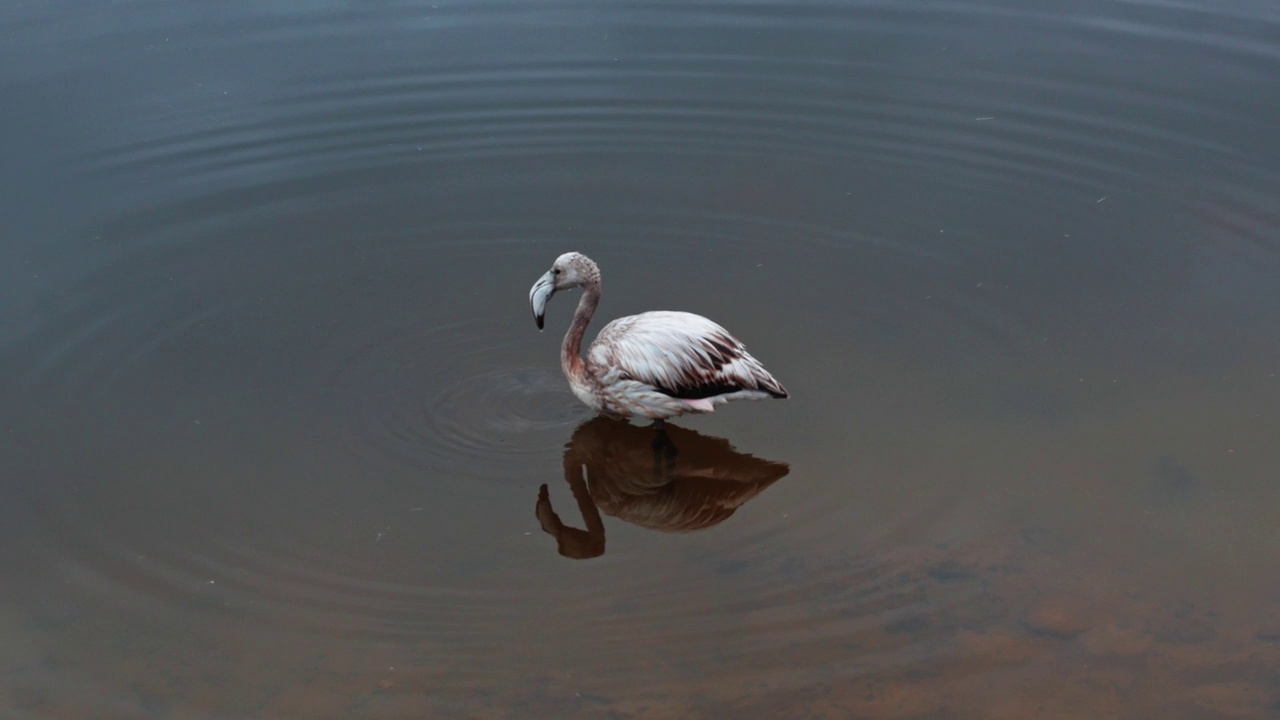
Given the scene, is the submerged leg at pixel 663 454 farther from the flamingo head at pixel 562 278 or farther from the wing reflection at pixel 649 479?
the flamingo head at pixel 562 278

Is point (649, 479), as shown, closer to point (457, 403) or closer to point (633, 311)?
point (457, 403)

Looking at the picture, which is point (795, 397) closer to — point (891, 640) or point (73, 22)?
point (891, 640)

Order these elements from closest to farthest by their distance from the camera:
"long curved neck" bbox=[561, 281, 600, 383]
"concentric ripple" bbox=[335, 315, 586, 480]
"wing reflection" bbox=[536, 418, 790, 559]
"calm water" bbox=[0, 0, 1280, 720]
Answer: "calm water" bbox=[0, 0, 1280, 720]
"wing reflection" bbox=[536, 418, 790, 559]
"concentric ripple" bbox=[335, 315, 586, 480]
"long curved neck" bbox=[561, 281, 600, 383]

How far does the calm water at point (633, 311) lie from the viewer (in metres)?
5.68

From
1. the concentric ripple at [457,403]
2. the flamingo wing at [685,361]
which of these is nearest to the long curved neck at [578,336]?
the flamingo wing at [685,361]

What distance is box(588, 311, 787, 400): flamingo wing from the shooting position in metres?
6.96

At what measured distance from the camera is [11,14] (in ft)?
39.7

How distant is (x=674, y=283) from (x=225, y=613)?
149 inches

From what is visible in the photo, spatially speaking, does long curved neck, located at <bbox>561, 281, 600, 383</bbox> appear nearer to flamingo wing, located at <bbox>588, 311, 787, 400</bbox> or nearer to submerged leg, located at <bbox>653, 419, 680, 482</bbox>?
flamingo wing, located at <bbox>588, 311, 787, 400</bbox>

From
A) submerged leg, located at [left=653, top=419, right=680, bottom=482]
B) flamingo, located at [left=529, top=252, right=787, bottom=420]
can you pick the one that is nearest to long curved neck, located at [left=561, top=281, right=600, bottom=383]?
flamingo, located at [left=529, top=252, right=787, bottom=420]

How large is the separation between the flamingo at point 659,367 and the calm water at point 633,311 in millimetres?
311

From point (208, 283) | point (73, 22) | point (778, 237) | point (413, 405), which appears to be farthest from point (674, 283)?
point (73, 22)

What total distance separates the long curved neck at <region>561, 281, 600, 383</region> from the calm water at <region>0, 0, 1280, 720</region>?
13.0 inches

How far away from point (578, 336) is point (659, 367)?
2.42 feet
